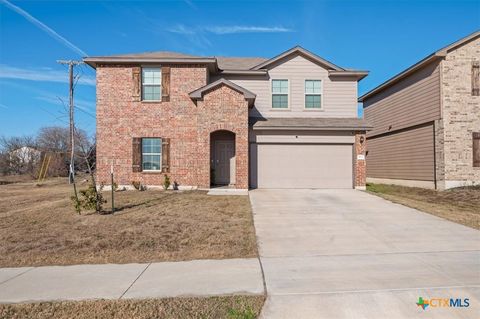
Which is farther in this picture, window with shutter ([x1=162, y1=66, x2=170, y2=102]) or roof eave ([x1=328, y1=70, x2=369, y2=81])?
roof eave ([x1=328, y1=70, x2=369, y2=81])

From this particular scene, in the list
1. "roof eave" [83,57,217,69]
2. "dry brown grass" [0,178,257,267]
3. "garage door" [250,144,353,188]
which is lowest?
"dry brown grass" [0,178,257,267]

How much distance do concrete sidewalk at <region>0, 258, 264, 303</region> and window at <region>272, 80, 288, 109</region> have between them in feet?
37.8

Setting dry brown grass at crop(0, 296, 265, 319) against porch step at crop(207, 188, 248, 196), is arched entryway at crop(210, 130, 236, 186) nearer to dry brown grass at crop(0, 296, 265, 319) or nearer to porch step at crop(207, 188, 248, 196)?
porch step at crop(207, 188, 248, 196)

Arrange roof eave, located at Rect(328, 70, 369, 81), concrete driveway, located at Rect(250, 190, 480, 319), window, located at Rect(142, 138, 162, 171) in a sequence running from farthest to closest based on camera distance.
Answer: roof eave, located at Rect(328, 70, 369, 81) < window, located at Rect(142, 138, 162, 171) < concrete driveway, located at Rect(250, 190, 480, 319)

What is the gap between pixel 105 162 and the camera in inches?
571

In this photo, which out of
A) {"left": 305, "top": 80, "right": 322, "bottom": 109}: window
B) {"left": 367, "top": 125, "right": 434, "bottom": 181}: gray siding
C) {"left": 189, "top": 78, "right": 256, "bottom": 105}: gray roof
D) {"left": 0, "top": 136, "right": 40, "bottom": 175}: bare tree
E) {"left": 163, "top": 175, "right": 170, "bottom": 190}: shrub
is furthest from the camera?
{"left": 0, "top": 136, "right": 40, "bottom": 175}: bare tree

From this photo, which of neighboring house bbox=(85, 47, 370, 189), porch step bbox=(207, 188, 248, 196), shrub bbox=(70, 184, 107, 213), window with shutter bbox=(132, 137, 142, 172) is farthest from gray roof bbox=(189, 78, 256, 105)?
shrub bbox=(70, 184, 107, 213)

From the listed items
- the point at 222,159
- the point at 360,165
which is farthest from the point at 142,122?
the point at 360,165

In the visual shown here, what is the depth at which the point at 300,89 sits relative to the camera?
15969 mm

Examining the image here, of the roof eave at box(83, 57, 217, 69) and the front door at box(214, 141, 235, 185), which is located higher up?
the roof eave at box(83, 57, 217, 69)

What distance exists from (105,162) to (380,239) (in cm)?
1227

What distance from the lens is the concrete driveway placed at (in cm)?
385

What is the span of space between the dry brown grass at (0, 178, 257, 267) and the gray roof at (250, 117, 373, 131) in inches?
195

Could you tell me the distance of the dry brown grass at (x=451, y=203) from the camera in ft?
29.6
